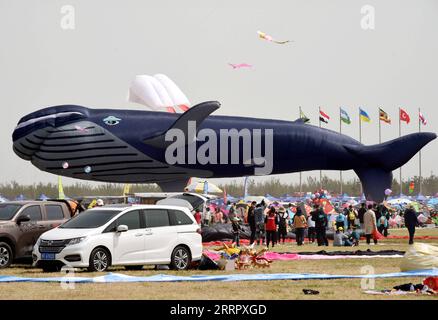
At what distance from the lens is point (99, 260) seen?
22484 mm

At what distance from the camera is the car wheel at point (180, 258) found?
78.0 feet

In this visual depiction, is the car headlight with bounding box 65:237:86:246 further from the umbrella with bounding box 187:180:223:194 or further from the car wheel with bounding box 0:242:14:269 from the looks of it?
the umbrella with bounding box 187:180:223:194

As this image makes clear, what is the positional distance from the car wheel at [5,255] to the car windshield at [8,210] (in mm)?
829

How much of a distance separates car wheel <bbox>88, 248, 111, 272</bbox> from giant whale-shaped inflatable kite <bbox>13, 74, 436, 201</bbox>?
23314 mm

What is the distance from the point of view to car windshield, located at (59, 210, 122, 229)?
2309 centimetres

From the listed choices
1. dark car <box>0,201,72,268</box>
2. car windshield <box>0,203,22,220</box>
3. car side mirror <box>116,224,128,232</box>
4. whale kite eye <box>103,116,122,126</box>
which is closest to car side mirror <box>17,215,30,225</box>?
dark car <box>0,201,72,268</box>

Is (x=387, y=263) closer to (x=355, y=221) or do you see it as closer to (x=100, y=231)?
(x=100, y=231)

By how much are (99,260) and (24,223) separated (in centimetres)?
348

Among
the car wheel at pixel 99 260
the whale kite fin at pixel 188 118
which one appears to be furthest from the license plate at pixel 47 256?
the whale kite fin at pixel 188 118

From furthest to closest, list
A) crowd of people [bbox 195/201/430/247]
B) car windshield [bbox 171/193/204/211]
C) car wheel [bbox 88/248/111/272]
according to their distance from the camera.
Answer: car windshield [bbox 171/193/204/211] → crowd of people [bbox 195/201/430/247] → car wheel [bbox 88/248/111/272]

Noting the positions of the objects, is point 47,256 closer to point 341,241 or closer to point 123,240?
point 123,240

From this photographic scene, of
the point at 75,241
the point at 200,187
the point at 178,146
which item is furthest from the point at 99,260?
the point at 200,187

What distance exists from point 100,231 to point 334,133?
29.0 metres
